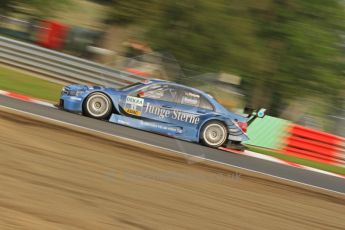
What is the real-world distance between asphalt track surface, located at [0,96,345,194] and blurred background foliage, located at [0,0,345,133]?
6835 millimetres

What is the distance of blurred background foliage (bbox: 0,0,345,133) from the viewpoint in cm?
1670

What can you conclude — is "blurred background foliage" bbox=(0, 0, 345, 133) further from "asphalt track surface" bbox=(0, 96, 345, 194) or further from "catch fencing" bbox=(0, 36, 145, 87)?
"asphalt track surface" bbox=(0, 96, 345, 194)

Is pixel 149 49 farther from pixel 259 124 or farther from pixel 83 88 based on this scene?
pixel 83 88

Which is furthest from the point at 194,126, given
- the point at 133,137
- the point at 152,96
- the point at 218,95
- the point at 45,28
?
the point at 45,28

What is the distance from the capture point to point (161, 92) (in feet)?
35.1

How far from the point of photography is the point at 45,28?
2223 centimetres

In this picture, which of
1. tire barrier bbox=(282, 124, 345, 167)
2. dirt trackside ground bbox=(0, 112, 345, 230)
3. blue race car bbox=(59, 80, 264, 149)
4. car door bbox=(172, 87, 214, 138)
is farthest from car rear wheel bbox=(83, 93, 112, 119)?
tire barrier bbox=(282, 124, 345, 167)

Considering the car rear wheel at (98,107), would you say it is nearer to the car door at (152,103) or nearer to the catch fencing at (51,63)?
the car door at (152,103)

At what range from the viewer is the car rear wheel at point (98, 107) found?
1041 cm

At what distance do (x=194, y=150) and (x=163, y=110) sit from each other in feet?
4.55

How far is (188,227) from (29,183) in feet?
5.13

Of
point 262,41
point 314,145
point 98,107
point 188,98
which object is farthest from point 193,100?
point 262,41

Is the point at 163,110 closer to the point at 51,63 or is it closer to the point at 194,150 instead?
the point at 194,150

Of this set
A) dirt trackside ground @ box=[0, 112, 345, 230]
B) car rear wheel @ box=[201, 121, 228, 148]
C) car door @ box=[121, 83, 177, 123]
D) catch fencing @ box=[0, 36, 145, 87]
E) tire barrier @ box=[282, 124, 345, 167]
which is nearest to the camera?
dirt trackside ground @ box=[0, 112, 345, 230]
